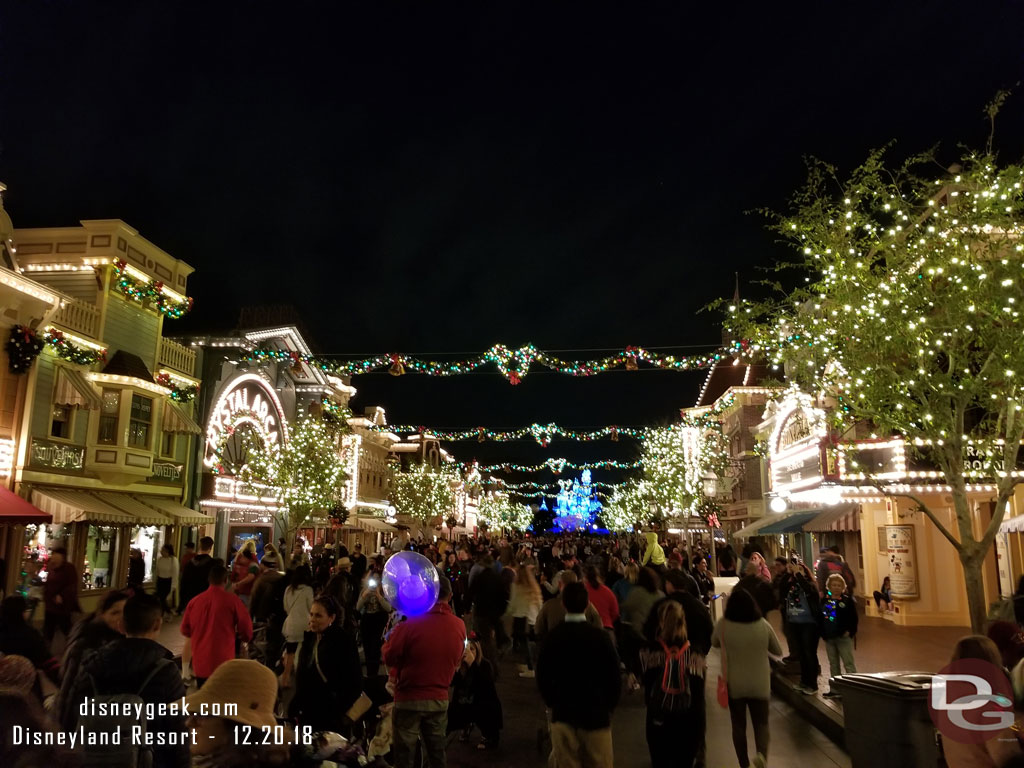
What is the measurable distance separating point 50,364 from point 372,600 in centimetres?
1419

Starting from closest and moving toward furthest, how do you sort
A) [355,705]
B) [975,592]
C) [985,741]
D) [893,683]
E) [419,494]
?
[985,741], [355,705], [893,683], [975,592], [419,494]

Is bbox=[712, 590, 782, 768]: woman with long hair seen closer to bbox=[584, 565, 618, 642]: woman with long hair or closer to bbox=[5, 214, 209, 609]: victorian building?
bbox=[584, 565, 618, 642]: woman with long hair

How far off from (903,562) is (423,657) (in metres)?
17.9

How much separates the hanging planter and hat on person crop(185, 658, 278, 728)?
18371 millimetres

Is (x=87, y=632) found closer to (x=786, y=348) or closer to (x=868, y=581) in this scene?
(x=786, y=348)

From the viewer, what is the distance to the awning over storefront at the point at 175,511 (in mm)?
24203

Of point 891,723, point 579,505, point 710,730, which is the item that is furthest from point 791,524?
point 579,505

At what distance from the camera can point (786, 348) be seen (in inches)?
464

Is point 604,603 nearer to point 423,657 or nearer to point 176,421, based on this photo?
point 423,657

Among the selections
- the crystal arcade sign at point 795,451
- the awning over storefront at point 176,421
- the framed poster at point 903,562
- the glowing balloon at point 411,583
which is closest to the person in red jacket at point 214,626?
the glowing balloon at point 411,583

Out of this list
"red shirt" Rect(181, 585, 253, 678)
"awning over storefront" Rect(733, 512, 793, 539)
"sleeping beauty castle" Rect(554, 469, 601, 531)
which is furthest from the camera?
"sleeping beauty castle" Rect(554, 469, 601, 531)

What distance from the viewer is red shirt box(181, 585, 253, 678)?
25.6 ft

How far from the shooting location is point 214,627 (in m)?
7.85

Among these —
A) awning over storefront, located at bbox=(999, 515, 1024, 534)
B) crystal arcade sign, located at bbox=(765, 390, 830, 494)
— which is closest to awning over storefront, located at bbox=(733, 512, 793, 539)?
crystal arcade sign, located at bbox=(765, 390, 830, 494)
